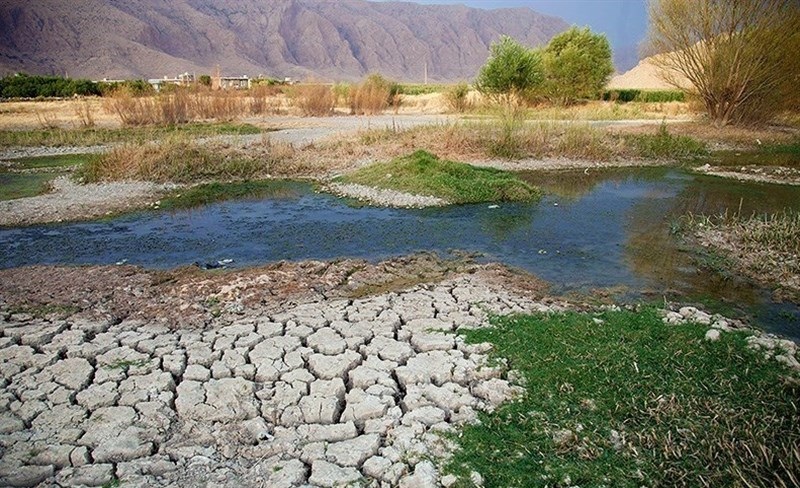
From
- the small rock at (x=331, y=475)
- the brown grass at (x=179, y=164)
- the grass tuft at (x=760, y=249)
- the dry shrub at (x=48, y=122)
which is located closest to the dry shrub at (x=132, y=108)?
the dry shrub at (x=48, y=122)

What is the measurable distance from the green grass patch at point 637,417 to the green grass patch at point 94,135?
16.4m

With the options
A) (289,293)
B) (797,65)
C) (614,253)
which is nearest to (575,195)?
(614,253)

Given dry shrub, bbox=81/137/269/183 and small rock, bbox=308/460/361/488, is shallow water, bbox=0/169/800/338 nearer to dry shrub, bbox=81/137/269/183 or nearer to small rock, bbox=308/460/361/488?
dry shrub, bbox=81/137/269/183

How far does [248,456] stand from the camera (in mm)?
3398

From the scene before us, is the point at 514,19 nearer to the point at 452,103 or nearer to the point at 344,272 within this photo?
the point at 452,103

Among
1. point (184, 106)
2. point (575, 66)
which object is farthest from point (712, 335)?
point (575, 66)

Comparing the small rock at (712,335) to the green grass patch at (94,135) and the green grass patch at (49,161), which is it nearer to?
the green grass patch at (49,161)

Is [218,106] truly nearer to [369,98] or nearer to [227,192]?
[369,98]

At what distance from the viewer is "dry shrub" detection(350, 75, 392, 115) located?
30516 mm

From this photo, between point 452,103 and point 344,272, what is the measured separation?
28.0 m

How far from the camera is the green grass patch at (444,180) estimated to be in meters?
10.9

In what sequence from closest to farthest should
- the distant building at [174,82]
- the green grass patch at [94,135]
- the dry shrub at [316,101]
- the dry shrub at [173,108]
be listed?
the green grass patch at [94,135] < the dry shrub at [173,108] < the distant building at [174,82] < the dry shrub at [316,101]

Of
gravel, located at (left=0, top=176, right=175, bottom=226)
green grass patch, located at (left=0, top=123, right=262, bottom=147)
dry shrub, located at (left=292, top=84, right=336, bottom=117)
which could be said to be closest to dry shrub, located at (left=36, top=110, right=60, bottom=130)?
green grass patch, located at (left=0, top=123, right=262, bottom=147)

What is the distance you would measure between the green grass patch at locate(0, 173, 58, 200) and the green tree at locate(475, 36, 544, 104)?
22.6m
